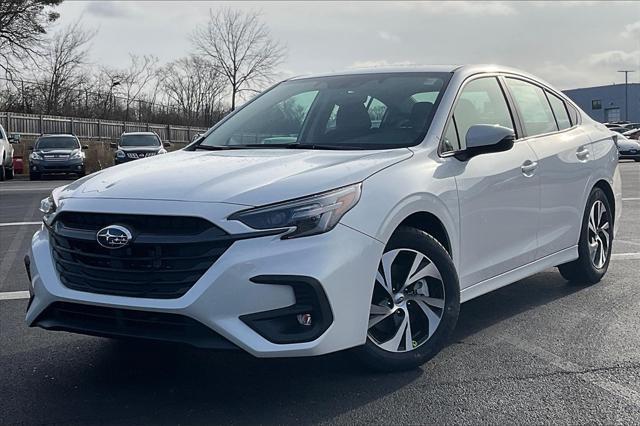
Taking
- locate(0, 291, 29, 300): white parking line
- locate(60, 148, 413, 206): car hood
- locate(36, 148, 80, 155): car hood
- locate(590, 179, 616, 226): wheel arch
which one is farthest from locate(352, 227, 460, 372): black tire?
locate(36, 148, 80, 155): car hood

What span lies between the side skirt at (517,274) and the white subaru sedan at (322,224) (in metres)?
0.02

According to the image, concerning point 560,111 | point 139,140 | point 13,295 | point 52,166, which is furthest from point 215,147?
point 139,140

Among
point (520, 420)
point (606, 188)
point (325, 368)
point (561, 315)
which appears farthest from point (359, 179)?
point (606, 188)

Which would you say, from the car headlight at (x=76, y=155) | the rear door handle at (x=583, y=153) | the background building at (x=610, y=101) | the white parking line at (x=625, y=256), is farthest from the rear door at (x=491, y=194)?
the background building at (x=610, y=101)

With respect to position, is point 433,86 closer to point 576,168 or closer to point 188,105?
point 576,168

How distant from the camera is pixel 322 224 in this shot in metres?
3.33

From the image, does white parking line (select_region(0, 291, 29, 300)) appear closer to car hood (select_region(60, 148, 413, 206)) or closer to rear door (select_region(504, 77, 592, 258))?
car hood (select_region(60, 148, 413, 206))

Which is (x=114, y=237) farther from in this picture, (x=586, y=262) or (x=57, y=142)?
A: (x=57, y=142)

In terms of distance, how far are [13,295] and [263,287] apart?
338cm

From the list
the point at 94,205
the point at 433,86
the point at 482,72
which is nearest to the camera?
the point at 94,205

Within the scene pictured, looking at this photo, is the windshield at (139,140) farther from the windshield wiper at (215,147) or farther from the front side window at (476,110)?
the front side window at (476,110)

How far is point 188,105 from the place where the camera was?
51.6 m

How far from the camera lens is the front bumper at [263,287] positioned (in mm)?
3203

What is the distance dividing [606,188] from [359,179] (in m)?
3.25
